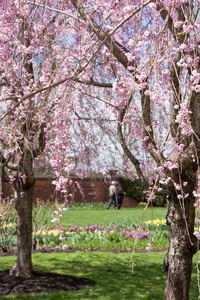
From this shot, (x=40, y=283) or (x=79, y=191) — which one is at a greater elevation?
(x=79, y=191)

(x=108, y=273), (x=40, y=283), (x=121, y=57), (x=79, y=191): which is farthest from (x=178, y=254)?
(x=79, y=191)

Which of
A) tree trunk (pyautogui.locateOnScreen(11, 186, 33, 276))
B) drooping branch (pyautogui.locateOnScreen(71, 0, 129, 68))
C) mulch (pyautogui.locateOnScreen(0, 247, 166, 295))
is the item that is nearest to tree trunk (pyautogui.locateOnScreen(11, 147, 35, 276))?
tree trunk (pyautogui.locateOnScreen(11, 186, 33, 276))

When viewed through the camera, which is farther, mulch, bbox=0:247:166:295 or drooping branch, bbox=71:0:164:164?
mulch, bbox=0:247:166:295

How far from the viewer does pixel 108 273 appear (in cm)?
561

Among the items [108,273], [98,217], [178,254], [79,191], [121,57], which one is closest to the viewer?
[121,57]

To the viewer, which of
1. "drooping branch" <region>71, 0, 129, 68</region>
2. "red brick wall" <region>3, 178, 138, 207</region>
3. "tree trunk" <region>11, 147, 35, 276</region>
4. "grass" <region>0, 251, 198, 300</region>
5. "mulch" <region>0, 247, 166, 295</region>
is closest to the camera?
"drooping branch" <region>71, 0, 129, 68</region>

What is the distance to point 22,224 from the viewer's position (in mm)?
5090

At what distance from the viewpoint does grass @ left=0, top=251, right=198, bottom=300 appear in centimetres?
445

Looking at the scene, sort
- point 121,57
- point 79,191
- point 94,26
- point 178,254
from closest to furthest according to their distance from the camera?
point 94,26 → point 121,57 → point 178,254 → point 79,191

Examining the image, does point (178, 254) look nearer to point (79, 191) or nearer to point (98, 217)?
point (98, 217)

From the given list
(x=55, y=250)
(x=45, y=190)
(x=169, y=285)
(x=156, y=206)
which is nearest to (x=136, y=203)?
(x=156, y=206)

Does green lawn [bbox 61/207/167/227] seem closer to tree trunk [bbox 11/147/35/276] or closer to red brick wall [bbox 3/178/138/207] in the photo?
red brick wall [bbox 3/178/138/207]

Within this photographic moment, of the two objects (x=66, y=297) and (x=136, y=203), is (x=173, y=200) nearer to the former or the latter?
(x=66, y=297)

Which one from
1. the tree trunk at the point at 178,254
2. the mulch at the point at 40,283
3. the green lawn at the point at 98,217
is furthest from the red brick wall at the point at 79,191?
the tree trunk at the point at 178,254
